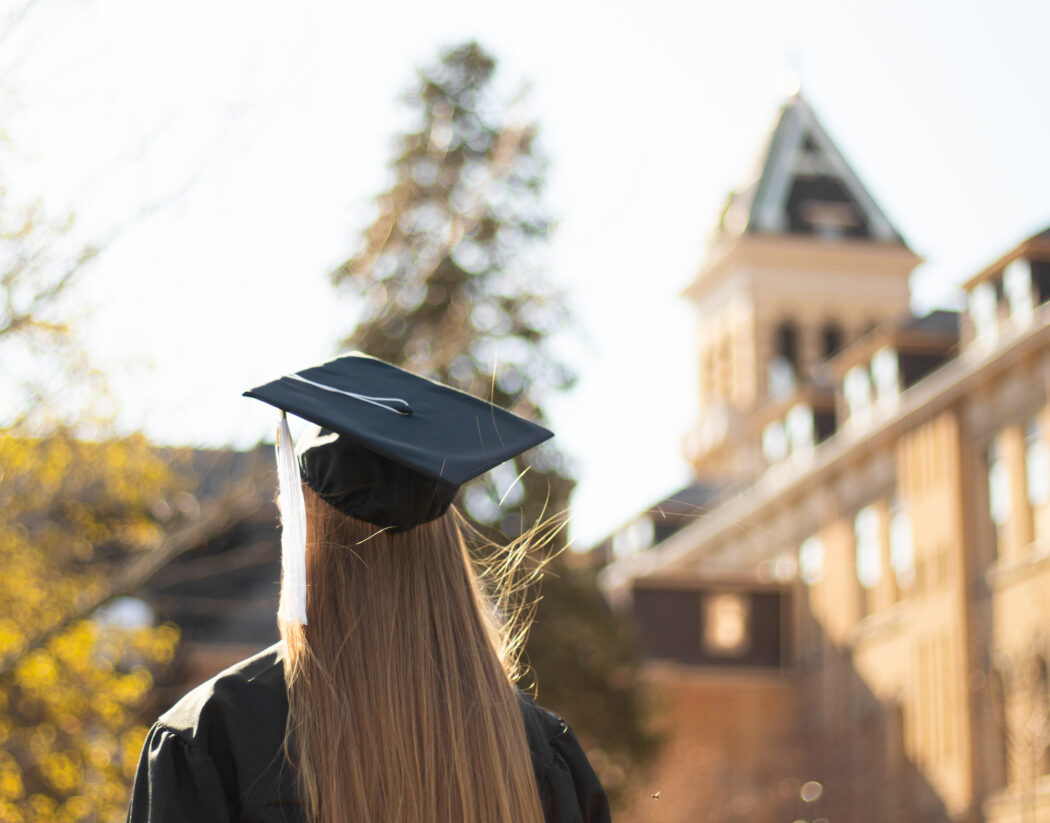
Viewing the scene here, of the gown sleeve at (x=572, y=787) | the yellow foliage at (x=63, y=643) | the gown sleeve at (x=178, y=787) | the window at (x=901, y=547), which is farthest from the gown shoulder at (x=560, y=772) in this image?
the window at (x=901, y=547)

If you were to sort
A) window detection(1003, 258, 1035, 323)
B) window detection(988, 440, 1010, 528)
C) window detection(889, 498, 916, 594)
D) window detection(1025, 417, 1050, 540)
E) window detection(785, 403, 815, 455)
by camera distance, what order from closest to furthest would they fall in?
window detection(1025, 417, 1050, 540), window detection(1003, 258, 1035, 323), window detection(988, 440, 1010, 528), window detection(889, 498, 916, 594), window detection(785, 403, 815, 455)

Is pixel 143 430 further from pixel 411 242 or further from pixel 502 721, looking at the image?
pixel 411 242

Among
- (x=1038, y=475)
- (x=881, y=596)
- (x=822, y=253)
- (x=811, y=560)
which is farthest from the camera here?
(x=822, y=253)

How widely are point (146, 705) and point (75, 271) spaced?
1237cm

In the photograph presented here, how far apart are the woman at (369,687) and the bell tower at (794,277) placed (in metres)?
54.3

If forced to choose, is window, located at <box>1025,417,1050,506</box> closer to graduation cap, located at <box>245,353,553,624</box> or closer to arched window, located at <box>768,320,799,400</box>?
graduation cap, located at <box>245,353,553,624</box>

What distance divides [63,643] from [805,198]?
5125 centimetres

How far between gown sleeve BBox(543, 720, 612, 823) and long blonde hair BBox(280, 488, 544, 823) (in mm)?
100

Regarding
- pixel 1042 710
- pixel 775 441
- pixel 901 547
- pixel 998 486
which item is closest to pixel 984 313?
pixel 998 486

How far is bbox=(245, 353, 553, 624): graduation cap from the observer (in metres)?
2.64

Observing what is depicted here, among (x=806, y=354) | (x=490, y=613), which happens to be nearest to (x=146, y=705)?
(x=490, y=613)

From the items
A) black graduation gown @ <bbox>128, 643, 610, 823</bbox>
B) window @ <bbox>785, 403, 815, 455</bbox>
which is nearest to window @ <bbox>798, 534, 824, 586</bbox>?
window @ <bbox>785, 403, 815, 455</bbox>

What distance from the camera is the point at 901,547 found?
31234mm

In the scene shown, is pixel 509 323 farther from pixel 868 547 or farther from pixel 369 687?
pixel 369 687
